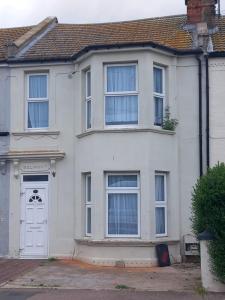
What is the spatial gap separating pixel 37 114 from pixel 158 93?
4.04 m

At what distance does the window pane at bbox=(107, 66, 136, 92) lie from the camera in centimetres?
1625

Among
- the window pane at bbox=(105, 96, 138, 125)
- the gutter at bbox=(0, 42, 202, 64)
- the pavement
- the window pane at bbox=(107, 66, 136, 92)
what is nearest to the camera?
the pavement

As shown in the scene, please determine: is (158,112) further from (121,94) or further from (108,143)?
(108,143)

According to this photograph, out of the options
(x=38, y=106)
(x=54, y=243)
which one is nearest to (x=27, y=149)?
(x=38, y=106)

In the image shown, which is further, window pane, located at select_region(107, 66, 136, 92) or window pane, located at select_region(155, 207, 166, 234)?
window pane, located at select_region(107, 66, 136, 92)

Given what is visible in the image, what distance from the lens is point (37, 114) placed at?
17.5 meters

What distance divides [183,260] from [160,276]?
269 cm

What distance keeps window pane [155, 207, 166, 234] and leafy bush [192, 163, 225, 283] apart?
4320 mm

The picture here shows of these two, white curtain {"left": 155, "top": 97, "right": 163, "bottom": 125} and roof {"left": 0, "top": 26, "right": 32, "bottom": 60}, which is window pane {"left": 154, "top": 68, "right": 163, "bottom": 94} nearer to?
white curtain {"left": 155, "top": 97, "right": 163, "bottom": 125}

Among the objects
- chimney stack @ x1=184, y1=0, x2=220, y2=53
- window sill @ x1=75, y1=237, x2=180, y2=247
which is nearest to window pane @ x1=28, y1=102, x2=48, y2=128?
window sill @ x1=75, y1=237, x2=180, y2=247

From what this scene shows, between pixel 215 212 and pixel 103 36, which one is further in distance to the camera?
pixel 103 36

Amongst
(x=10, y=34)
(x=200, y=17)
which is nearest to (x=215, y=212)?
(x=200, y=17)

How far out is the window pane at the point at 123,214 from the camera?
51.6ft

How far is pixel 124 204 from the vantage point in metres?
15.9
